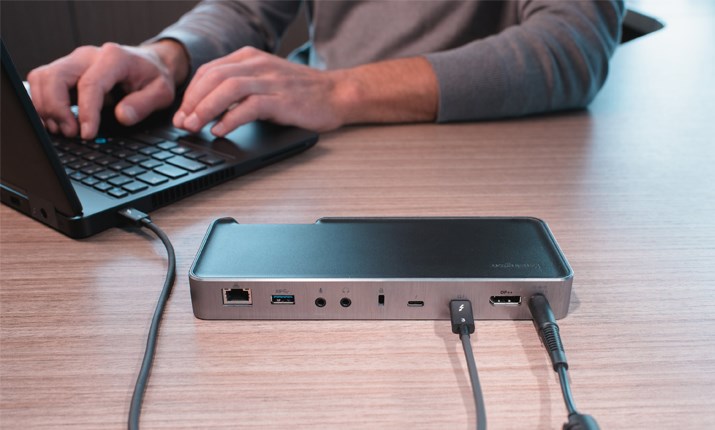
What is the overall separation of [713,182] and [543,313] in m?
0.34

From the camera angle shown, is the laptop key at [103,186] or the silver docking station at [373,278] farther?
the laptop key at [103,186]

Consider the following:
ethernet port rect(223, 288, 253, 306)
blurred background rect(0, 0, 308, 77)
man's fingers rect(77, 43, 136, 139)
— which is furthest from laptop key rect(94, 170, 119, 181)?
blurred background rect(0, 0, 308, 77)

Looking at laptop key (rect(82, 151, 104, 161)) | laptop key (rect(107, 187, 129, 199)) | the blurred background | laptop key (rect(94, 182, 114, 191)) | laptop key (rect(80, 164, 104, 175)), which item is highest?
laptop key (rect(107, 187, 129, 199))

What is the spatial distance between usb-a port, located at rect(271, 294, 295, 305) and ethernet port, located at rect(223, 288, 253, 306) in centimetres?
2

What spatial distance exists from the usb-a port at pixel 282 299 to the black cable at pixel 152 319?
0.08m

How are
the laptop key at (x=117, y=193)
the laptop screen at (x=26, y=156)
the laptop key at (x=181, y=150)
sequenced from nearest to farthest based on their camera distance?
the laptop screen at (x=26, y=156), the laptop key at (x=117, y=193), the laptop key at (x=181, y=150)

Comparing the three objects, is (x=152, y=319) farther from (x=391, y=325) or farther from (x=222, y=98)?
(x=222, y=98)

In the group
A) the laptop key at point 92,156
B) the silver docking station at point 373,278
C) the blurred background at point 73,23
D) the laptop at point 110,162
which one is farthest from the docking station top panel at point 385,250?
the blurred background at point 73,23

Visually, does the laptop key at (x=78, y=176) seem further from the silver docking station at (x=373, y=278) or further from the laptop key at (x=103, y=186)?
the silver docking station at (x=373, y=278)

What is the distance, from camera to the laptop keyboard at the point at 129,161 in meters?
0.63

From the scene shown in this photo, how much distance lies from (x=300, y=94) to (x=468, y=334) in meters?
0.45

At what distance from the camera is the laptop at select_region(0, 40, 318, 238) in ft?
1.69

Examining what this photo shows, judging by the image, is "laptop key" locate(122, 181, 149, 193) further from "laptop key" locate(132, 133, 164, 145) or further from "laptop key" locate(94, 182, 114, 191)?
"laptop key" locate(132, 133, 164, 145)

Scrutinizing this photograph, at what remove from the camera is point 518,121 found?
87cm
